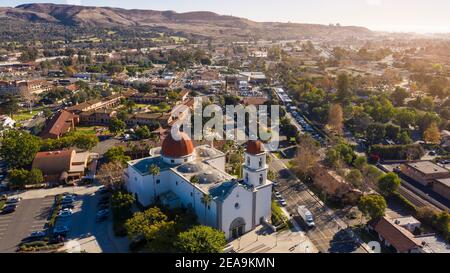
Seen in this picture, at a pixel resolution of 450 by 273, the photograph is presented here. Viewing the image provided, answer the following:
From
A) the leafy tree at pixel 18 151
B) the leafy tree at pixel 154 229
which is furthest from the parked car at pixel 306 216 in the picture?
the leafy tree at pixel 18 151

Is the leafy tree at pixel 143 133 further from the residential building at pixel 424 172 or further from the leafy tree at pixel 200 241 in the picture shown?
the residential building at pixel 424 172

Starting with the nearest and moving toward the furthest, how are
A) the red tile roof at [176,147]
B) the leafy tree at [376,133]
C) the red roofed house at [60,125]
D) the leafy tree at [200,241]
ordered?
the leafy tree at [200,241]
the red tile roof at [176,147]
the red roofed house at [60,125]
the leafy tree at [376,133]

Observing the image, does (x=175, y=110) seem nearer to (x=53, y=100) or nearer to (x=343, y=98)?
(x=53, y=100)

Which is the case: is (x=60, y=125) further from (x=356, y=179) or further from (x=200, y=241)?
(x=356, y=179)

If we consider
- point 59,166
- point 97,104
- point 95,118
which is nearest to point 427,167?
point 59,166

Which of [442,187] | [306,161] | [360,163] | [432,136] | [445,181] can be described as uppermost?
[432,136]

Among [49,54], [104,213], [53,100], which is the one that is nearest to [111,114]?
[53,100]
